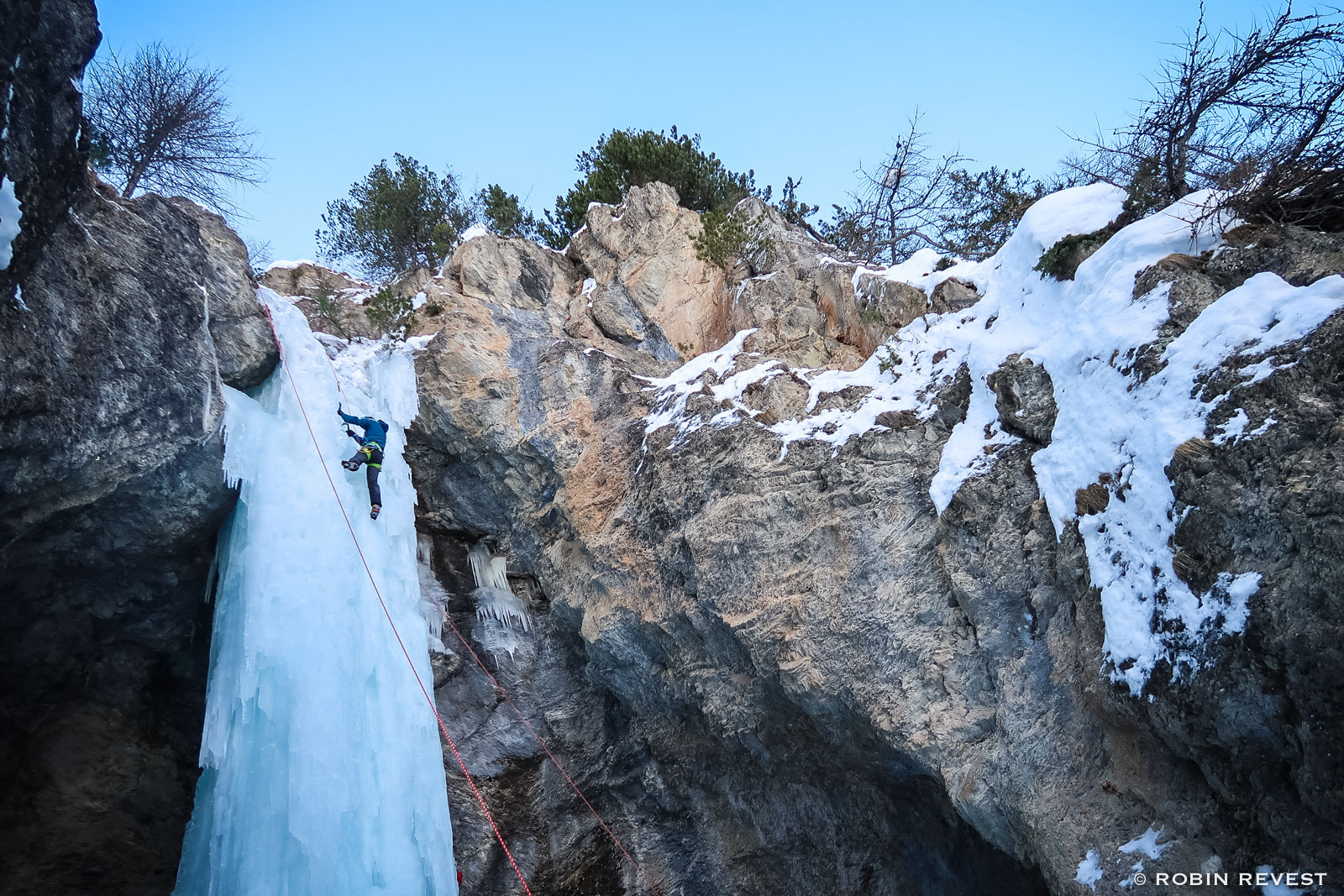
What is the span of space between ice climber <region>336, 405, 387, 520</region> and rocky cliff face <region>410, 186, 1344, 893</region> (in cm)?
101

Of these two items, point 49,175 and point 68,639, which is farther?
point 68,639

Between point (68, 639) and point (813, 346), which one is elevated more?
point (813, 346)

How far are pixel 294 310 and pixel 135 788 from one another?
5.72 m

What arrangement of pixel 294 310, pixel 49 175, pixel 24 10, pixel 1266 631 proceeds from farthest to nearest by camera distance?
pixel 294 310 < pixel 49 175 < pixel 24 10 < pixel 1266 631

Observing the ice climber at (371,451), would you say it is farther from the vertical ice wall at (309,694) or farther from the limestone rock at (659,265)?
the limestone rock at (659,265)

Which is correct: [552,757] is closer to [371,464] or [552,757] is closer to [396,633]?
[396,633]

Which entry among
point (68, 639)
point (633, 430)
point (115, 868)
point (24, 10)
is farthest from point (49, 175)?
point (115, 868)

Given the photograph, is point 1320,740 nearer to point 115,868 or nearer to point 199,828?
point 199,828

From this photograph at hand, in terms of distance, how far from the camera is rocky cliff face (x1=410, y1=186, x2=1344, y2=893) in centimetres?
421

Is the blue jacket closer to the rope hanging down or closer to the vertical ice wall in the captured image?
the vertical ice wall

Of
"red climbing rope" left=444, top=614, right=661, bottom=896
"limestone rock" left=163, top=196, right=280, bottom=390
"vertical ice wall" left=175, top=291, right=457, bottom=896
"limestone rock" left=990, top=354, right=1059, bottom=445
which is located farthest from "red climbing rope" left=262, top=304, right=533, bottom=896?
"limestone rock" left=990, top=354, right=1059, bottom=445

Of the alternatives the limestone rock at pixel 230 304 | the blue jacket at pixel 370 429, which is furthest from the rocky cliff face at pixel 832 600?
the limestone rock at pixel 230 304

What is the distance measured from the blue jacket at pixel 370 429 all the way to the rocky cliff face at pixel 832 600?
954 mm

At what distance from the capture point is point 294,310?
9070 mm
